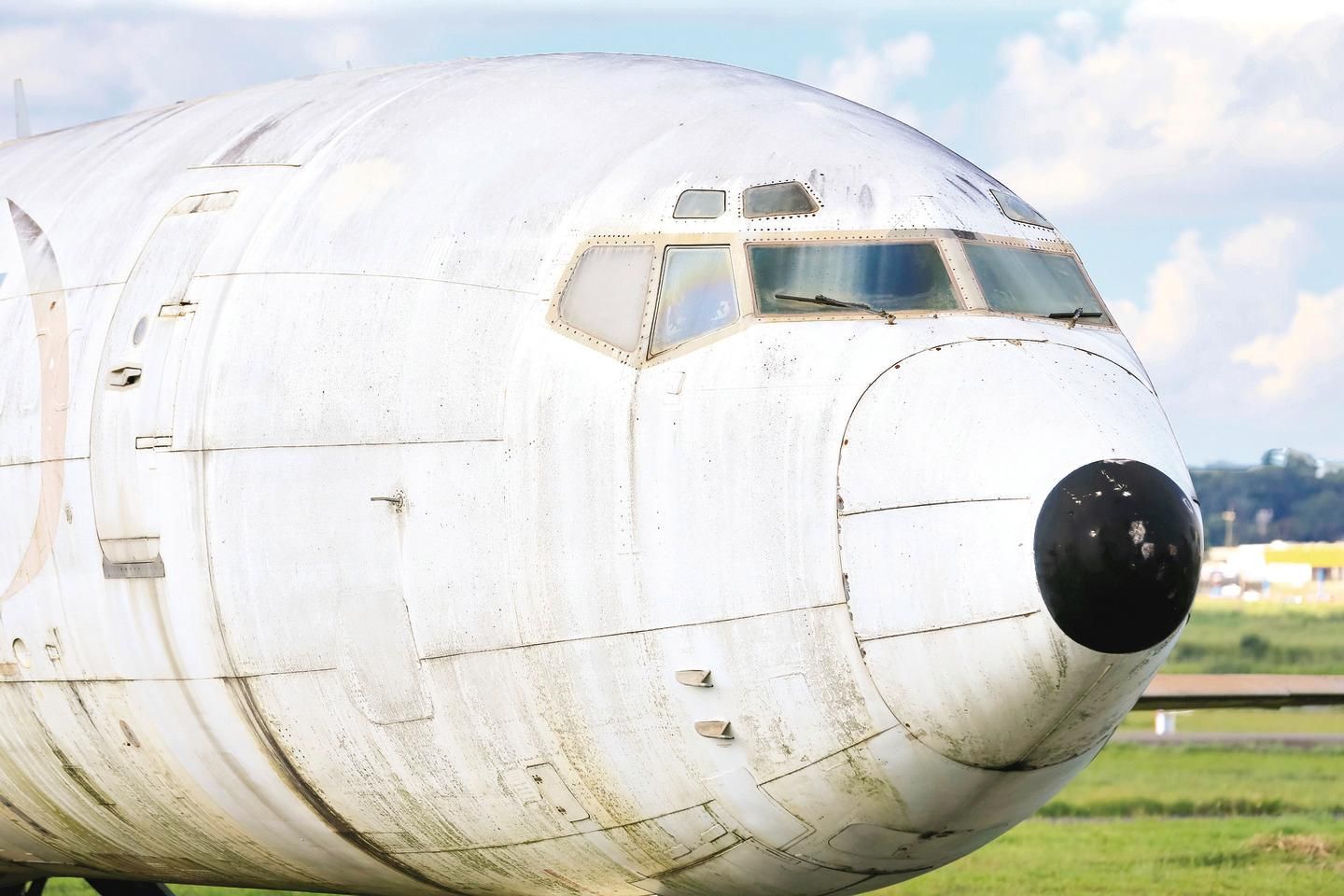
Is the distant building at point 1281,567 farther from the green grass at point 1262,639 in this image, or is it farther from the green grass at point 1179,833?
the green grass at point 1179,833

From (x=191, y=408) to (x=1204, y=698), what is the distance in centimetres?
895

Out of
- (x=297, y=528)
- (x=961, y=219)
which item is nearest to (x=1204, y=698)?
(x=961, y=219)

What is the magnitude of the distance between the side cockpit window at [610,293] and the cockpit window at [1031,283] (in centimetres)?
143

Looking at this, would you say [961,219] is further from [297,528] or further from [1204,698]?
[1204,698]

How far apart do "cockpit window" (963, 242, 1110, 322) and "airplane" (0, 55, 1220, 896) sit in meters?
0.03

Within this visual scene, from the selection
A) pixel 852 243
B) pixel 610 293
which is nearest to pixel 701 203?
pixel 610 293

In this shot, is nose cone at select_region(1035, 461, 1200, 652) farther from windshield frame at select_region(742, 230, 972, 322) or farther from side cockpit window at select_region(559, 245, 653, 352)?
side cockpit window at select_region(559, 245, 653, 352)

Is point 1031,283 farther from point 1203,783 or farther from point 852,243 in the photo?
point 1203,783

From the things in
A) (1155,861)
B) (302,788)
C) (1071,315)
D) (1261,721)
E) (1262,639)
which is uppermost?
(1071,315)

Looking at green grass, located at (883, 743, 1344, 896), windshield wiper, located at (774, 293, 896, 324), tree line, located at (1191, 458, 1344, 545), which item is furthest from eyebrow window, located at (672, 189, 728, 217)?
tree line, located at (1191, 458, 1344, 545)

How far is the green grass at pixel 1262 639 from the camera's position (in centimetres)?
3766

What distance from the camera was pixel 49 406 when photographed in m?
10.0

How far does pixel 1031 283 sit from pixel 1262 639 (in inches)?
1340

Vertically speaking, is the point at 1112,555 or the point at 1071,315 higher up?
the point at 1071,315
